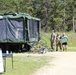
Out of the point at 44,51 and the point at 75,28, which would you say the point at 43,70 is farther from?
the point at 75,28

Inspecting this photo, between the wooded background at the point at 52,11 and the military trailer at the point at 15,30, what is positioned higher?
the wooded background at the point at 52,11

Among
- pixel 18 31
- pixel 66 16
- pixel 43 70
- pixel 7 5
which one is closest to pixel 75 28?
pixel 66 16

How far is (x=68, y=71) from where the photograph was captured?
14.2 m

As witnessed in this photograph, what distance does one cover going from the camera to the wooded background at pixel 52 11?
2655 inches

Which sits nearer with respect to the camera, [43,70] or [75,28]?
[43,70]

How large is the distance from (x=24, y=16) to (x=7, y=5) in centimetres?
3511

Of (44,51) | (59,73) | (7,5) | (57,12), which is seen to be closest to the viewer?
(59,73)

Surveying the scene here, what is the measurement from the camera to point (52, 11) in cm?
6962

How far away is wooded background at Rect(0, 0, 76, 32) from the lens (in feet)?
221

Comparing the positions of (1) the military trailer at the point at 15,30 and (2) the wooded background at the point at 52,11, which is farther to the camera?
(2) the wooded background at the point at 52,11

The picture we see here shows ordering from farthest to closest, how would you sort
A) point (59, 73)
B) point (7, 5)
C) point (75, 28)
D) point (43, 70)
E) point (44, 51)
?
point (75, 28), point (7, 5), point (44, 51), point (43, 70), point (59, 73)

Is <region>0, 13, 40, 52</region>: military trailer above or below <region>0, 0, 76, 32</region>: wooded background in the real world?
below

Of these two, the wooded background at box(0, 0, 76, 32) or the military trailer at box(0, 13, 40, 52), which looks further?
the wooded background at box(0, 0, 76, 32)

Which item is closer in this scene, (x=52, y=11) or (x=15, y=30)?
(x=15, y=30)
